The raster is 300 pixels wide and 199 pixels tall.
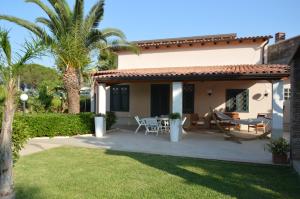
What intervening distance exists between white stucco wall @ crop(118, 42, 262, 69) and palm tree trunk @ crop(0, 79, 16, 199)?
15.0 meters

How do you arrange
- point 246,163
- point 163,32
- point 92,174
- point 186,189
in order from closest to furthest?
point 186,189 → point 92,174 → point 246,163 → point 163,32

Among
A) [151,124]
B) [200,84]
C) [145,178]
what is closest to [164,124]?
[151,124]

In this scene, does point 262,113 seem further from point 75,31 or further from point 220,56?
point 75,31

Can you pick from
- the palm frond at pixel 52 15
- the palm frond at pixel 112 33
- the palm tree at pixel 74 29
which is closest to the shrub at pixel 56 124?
the palm tree at pixel 74 29

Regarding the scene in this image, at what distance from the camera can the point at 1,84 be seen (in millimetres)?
4539

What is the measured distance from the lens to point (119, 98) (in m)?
20.9

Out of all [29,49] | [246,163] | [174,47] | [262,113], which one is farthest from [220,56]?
[29,49]

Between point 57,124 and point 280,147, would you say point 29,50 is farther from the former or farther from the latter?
point 57,124

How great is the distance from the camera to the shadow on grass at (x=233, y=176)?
604cm

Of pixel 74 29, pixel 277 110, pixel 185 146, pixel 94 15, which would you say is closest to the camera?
pixel 185 146

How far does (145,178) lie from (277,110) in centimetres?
752

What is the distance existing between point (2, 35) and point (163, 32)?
76.0ft

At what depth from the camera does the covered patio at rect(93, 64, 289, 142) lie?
40.1 ft

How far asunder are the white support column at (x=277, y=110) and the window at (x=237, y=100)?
536cm
